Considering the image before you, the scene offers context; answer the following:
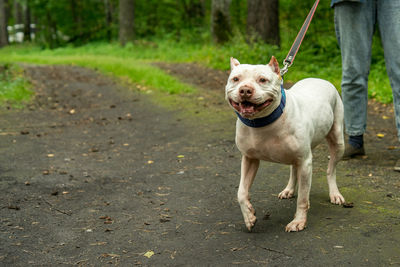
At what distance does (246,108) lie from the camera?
285cm

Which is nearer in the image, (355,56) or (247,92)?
(247,92)

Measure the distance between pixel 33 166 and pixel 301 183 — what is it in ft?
10.5

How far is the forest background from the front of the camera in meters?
11.0

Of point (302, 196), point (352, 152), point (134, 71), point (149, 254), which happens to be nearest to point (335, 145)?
point (302, 196)

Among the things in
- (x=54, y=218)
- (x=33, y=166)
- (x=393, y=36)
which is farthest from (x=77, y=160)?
(x=393, y=36)

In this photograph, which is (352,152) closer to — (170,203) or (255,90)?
(170,203)

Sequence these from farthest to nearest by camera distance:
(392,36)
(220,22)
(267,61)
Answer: (220,22) → (267,61) → (392,36)

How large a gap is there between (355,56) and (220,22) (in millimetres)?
11636

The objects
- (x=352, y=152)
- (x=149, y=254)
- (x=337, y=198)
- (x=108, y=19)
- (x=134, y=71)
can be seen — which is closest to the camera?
(x=149, y=254)

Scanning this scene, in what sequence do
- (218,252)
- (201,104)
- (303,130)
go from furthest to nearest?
(201,104)
(303,130)
(218,252)

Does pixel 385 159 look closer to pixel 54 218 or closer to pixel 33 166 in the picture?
pixel 54 218

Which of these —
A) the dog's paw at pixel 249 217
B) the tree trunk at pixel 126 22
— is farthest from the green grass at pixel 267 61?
the dog's paw at pixel 249 217

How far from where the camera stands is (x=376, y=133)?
6.30 m

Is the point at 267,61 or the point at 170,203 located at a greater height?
the point at 267,61
